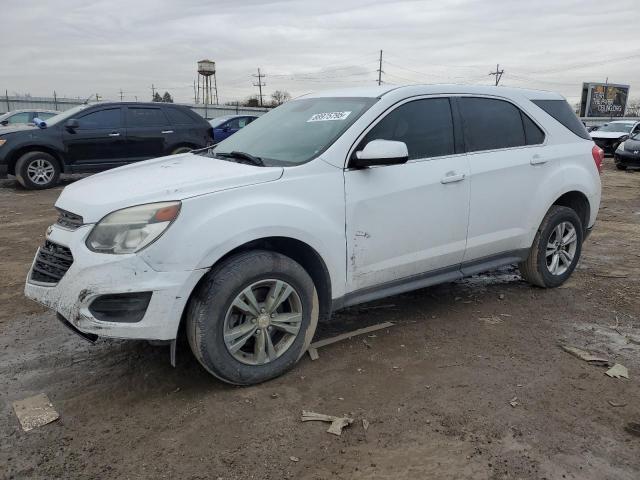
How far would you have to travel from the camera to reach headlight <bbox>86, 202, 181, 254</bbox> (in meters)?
2.87

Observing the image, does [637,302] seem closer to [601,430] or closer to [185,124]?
[601,430]

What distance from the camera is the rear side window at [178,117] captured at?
11523mm

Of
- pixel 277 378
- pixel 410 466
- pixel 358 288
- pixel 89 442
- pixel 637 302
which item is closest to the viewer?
pixel 410 466

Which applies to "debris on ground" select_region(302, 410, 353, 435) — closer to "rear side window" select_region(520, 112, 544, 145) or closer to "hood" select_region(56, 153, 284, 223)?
"hood" select_region(56, 153, 284, 223)

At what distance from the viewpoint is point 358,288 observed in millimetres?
3635

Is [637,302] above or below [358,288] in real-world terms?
below

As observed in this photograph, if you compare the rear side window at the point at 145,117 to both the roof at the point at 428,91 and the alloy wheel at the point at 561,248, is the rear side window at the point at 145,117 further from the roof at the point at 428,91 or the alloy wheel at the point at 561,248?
the alloy wheel at the point at 561,248

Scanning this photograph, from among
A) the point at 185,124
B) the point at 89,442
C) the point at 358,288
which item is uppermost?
the point at 185,124

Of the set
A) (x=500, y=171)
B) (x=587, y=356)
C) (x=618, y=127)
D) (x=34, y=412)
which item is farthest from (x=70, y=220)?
(x=618, y=127)

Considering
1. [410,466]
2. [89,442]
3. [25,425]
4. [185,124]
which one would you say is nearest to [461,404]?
[410,466]

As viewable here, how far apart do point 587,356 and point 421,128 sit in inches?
76.9

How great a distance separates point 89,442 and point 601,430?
8.61 ft

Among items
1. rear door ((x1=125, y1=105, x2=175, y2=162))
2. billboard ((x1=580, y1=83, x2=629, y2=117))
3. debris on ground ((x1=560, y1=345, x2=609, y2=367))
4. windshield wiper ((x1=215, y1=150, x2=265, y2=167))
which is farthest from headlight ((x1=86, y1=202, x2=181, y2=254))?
billboard ((x1=580, y1=83, x2=629, y2=117))

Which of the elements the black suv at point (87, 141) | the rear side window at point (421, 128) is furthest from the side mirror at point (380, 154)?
the black suv at point (87, 141)
